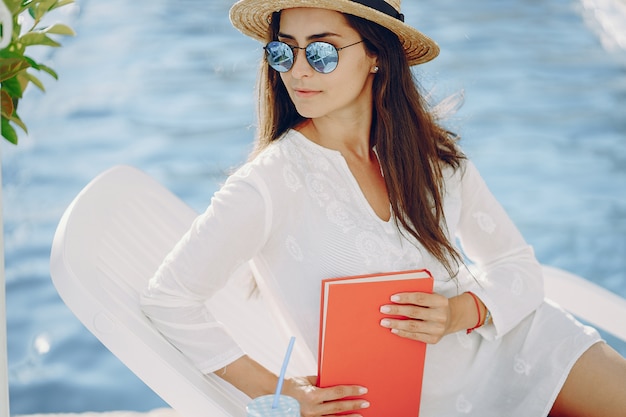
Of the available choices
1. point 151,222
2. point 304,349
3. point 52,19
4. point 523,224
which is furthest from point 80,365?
point 52,19

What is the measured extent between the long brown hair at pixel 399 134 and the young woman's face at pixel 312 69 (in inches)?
2.9

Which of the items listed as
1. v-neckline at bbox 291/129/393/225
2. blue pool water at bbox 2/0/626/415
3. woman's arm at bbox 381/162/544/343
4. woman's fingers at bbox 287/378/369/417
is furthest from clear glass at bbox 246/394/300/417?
blue pool water at bbox 2/0/626/415

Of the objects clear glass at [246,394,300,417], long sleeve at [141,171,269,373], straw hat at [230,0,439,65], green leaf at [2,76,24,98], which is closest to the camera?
clear glass at [246,394,300,417]

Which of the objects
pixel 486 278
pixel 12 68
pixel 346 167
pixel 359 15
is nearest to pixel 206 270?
pixel 346 167

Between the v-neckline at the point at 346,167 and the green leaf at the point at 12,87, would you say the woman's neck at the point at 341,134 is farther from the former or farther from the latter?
the green leaf at the point at 12,87

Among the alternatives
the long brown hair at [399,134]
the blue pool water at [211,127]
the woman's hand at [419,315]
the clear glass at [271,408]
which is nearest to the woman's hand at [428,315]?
the woman's hand at [419,315]

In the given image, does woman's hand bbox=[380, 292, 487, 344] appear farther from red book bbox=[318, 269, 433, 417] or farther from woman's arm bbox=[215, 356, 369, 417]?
woman's arm bbox=[215, 356, 369, 417]

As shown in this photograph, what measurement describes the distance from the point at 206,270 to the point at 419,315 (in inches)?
18.8

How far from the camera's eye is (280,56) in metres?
2.12

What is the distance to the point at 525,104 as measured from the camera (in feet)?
26.1

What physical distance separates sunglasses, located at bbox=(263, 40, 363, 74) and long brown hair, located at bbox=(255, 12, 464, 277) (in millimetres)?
146

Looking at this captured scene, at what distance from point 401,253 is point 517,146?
5.15m

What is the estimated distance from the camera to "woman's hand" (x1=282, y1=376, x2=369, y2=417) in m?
1.92

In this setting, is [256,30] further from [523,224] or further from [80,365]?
[523,224]
